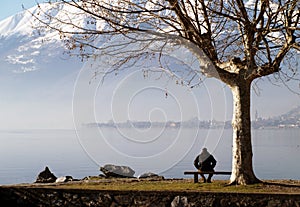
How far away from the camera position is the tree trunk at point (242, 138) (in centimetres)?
1566

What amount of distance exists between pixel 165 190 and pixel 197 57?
425cm

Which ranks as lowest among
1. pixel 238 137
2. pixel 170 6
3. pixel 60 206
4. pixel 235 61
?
pixel 60 206

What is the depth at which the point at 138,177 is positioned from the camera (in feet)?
61.7

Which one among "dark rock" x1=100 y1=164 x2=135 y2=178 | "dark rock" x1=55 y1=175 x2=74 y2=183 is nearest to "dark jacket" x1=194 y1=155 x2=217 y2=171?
"dark rock" x1=100 y1=164 x2=135 y2=178

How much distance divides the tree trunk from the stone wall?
2.17m

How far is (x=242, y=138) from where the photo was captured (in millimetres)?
15727

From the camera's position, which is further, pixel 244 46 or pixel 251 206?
pixel 244 46

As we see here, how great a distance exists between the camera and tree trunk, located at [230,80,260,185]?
1566 centimetres

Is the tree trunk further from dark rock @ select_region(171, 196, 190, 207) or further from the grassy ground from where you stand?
dark rock @ select_region(171, 196, 190, 207)

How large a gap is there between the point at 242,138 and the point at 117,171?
541 centimetres

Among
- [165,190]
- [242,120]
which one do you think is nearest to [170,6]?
[242,120]

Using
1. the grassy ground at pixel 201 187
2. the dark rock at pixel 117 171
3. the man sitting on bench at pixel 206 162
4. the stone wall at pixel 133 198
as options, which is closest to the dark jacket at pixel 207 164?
the man sitting on bench at pixel 206 162

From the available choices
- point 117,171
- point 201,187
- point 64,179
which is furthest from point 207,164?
point 64,179

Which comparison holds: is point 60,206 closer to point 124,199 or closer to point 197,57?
point 124,199
